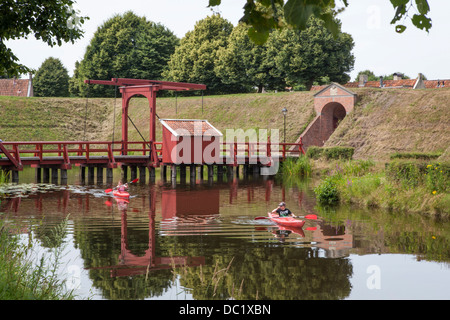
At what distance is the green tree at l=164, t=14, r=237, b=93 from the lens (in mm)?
57250

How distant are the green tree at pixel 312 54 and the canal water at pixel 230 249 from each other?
32212mm

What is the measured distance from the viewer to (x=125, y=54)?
201 feet

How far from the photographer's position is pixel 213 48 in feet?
189

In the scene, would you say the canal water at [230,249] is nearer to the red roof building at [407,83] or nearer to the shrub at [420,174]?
the shrub at [420,174]

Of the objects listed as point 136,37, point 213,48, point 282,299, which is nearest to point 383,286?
point 282,299

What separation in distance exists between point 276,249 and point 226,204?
24.6 feet

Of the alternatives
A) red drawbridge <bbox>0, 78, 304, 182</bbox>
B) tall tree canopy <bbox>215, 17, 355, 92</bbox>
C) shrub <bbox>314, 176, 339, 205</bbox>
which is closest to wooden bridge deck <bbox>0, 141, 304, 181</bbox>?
red drawbridge <bbox>0, 78, 304, 182</bbox>

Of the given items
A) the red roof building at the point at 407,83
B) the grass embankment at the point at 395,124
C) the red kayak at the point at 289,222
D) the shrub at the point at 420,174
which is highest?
the red roof building at the point at 407,83

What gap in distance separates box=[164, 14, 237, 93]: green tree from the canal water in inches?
1509

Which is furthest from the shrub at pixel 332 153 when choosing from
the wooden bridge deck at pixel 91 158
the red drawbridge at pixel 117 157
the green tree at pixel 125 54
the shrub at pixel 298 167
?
the green tree at pixel 125 54

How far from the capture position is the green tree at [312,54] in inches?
1975

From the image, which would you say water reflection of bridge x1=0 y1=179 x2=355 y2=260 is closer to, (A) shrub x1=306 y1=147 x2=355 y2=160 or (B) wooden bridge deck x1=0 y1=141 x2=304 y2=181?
(B) wooden bridge deck x1=0 y1=141 x2=304 y2=181

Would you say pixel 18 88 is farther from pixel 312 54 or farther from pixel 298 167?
pixel 298 167

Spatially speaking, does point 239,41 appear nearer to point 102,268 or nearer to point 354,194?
point 354,194
